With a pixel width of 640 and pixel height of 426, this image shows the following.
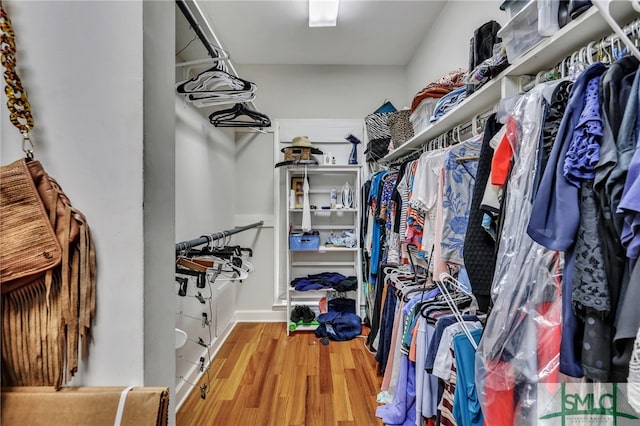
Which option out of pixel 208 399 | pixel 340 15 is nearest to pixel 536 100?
pixel 340 15

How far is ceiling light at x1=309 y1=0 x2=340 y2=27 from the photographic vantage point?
209 centimetres

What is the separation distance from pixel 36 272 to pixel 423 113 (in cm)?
200

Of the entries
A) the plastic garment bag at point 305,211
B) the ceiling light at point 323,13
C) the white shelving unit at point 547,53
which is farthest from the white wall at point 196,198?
the white shelving unit at point 547,53

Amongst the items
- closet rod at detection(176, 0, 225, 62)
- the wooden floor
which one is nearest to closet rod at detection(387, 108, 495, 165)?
closet rod at detection(176, 0, 225, 62)

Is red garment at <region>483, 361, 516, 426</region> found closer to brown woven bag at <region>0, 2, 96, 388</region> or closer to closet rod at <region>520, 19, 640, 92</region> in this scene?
closet rod at <region>520, 19, 640, 92</region>

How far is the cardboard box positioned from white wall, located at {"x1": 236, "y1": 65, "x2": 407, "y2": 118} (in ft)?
10.1

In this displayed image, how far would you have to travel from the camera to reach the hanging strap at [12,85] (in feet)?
1.61

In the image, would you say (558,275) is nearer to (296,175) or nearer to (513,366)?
(513,366)

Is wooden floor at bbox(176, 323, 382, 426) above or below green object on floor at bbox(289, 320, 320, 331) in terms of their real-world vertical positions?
below

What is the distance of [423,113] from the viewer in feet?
6.08

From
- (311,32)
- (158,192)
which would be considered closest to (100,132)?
(158,192)

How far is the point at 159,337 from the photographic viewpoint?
1.90 feet

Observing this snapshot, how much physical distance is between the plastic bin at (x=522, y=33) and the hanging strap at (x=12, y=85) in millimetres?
1289

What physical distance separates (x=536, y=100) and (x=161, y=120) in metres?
0.97
